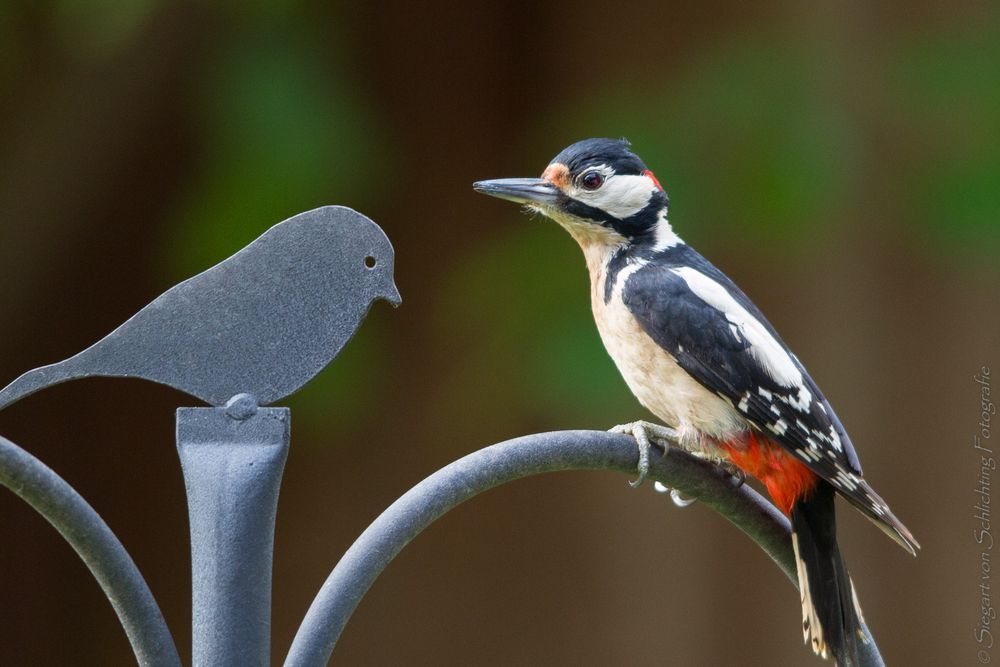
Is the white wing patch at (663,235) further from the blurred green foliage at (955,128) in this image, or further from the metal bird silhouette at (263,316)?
the metal bird silhouette at (263,316)

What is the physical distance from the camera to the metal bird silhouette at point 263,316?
0.99 m

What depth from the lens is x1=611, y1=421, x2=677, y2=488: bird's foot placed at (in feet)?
4.58

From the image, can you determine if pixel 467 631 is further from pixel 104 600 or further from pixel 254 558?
pixel 254 558

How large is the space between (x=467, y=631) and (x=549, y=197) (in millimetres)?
1166

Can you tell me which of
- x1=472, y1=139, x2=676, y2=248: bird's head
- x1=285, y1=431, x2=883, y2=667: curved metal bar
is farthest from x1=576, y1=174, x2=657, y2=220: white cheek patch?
x1=285, y1=431, x2=883, y2=667: curved metal bar

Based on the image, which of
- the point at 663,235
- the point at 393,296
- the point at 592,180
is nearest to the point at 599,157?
the point at 592,180

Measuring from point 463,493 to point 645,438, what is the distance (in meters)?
0.47

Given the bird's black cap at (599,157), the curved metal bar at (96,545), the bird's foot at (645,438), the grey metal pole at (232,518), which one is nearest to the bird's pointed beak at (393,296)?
the grey metal pole at (232,518)

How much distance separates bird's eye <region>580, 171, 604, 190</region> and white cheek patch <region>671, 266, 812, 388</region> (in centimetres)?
17

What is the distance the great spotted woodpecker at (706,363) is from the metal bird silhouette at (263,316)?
595 mm

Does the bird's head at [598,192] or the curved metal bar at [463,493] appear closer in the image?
the curved metal bar at [463,493]

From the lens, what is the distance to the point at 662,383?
1.80 meters

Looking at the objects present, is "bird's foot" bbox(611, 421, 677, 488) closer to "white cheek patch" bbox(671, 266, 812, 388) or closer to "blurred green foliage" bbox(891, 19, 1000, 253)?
"white cheek patch" bbox(671, 266, 812, 388)

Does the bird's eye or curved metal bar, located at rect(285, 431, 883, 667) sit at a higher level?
the bird's eye
